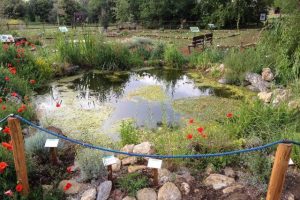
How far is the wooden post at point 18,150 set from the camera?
2639 mm

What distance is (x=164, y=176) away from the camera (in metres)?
3.31

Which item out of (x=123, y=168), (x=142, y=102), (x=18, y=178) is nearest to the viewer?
(x=18, y=178)

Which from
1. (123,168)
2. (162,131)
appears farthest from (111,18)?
(123,168)

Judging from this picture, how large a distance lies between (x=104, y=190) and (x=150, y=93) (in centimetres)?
430

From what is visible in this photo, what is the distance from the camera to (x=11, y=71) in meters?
5.89

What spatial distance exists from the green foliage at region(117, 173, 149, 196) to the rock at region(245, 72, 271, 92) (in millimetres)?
4861

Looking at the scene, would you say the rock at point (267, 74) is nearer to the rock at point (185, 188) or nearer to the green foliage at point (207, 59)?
the green foliage at point (207, 59)

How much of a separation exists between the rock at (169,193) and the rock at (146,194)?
6 cm

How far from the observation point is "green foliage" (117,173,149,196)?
3103 millimetres

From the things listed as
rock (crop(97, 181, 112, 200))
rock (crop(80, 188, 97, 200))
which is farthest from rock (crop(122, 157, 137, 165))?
rock (crop(80, 188, 97, 200))

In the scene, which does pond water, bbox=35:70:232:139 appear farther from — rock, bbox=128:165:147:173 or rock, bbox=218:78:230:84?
rock, bbox=128:165:147:173

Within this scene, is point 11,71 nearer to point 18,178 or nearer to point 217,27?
point 18,178

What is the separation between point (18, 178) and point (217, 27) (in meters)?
16.8

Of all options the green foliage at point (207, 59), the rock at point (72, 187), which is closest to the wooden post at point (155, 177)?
the rock at point (72, 187)
